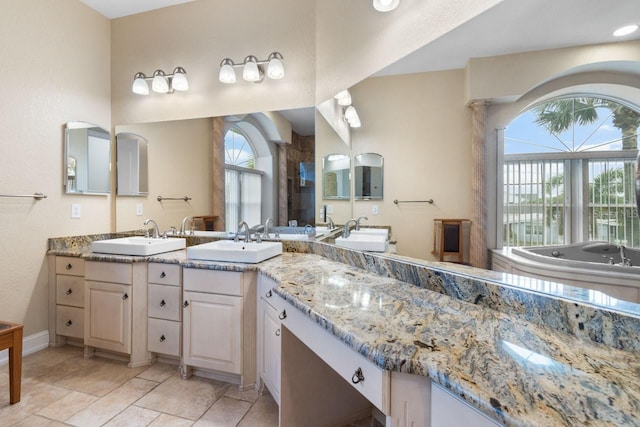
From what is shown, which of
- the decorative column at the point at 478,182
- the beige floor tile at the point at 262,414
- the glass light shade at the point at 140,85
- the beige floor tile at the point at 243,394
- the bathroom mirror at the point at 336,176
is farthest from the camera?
the glass light shade at the point at 140,85

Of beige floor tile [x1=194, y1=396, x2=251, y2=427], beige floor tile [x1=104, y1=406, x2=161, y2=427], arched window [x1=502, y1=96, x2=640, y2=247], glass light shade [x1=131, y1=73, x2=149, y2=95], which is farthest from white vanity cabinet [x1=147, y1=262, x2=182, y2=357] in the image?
arched window [x1=502, y1=96, x2=640, y2=247]

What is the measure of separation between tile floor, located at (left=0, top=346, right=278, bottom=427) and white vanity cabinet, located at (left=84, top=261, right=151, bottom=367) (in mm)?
152

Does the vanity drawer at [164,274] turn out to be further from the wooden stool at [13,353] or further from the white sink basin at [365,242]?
the white sink basin at [365,242]

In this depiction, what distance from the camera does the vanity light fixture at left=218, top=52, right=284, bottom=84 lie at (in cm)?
239

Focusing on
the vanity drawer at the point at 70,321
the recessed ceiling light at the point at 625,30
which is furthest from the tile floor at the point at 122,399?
the recessed ceiling light at the point at 625,30

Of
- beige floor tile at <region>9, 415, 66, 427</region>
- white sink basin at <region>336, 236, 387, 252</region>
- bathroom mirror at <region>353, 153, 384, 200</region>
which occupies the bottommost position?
beige floor tile at <region>9, 415, 66, 427</region>

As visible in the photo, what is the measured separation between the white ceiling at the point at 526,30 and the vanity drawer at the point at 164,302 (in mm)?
1941

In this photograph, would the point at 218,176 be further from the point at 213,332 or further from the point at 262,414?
the point at 262,414

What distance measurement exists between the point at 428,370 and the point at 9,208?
9.71 feet

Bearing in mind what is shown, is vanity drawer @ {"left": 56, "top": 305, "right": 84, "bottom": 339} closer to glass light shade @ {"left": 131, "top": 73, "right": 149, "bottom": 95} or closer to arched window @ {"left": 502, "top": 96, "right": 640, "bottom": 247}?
glass light shade @ {"left": 131, "top": 73, "right": 149, "bottom": 95}

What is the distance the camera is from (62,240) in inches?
100.0

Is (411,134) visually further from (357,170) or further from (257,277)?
(257,277)

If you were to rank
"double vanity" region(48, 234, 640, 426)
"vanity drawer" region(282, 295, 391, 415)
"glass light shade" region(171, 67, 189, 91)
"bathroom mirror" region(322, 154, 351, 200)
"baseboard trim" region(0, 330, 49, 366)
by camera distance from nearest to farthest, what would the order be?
A: "double vanity" region(48, 234, 640, 426) < "vanity drawer" region(282, 295, 391, 415) < "bathroom mirror" region(322, 154, 351, 200) < "baseboard trim" region(0, 330, 49, 366) < "glass light shade" region(171, 67, 189, 91)

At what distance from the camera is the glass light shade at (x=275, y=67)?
2381 mm
